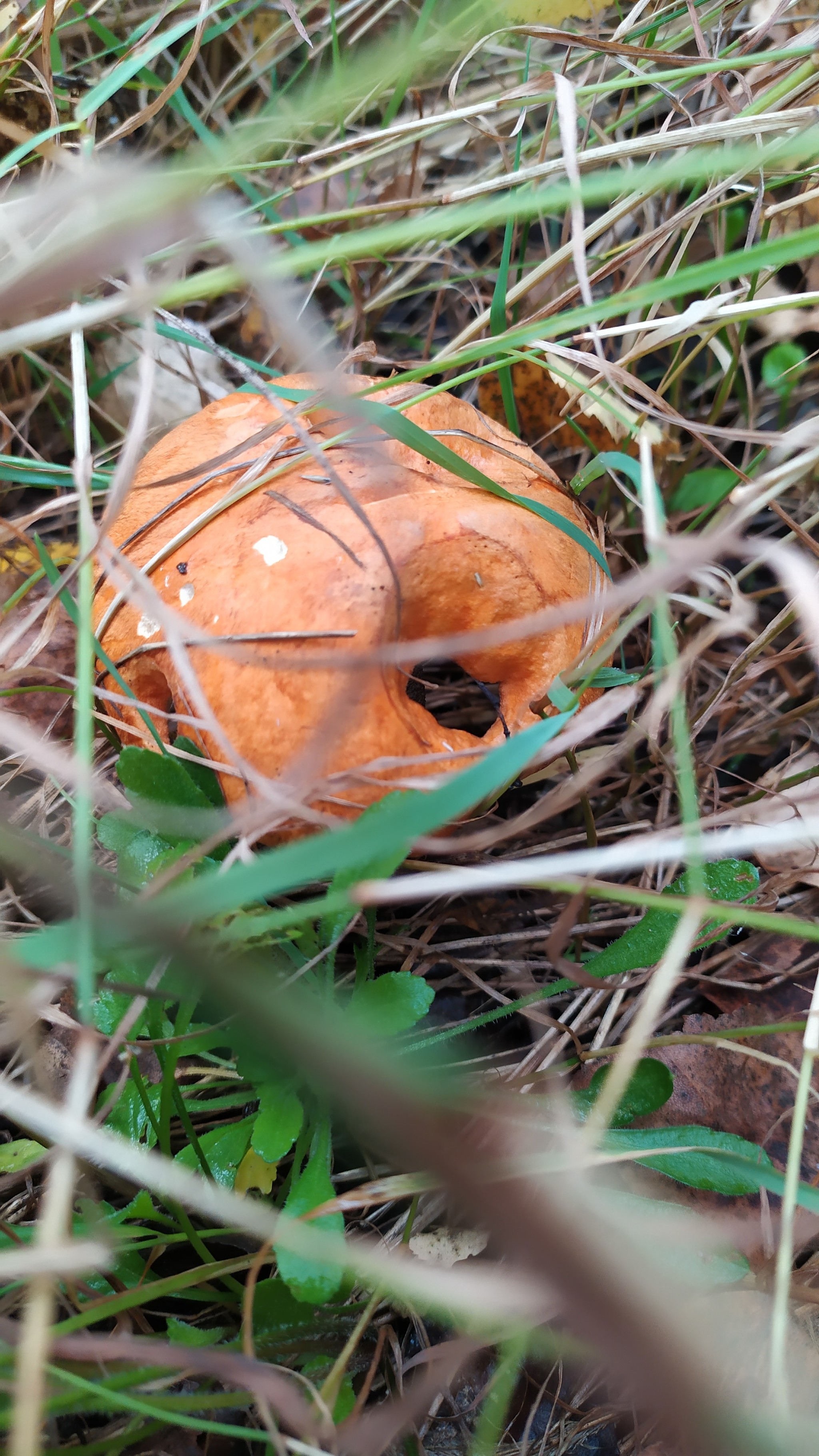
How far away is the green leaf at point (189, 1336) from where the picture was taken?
1.20m

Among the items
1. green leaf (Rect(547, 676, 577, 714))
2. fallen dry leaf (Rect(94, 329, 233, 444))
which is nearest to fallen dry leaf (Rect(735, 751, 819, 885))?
green leaf (Rect(547, 676, 577, 714))

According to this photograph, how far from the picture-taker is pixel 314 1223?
1168mm

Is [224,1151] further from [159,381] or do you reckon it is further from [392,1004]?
[159,381]

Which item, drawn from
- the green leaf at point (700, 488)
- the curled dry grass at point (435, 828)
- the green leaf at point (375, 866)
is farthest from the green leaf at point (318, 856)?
the green leaf at point (700, 488)

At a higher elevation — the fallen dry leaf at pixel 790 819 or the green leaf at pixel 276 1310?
the green leaf at pixel 276 1310

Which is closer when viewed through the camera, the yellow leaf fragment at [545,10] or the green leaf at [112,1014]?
the green leaf at [112,1014]

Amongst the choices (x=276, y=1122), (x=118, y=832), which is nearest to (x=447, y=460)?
(x=118, y=832)

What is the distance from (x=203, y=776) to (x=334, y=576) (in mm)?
400

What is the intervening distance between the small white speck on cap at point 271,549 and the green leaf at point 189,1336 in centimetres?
109

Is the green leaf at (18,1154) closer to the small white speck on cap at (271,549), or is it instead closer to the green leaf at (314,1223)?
the green leaf at (314,1223)

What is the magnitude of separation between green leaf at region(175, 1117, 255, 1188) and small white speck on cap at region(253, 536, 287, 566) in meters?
0.88

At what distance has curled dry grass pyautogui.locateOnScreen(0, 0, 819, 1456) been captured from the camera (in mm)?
857

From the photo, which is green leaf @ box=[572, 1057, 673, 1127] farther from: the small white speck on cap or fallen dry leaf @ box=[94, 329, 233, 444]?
fallen dry leaf @ box=[94, 329, 233, 444]

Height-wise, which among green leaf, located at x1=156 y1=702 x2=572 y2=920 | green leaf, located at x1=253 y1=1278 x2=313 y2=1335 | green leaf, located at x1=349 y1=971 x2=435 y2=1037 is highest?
green leaf, located at x1=156 y1=702 x2=572 y2=920
